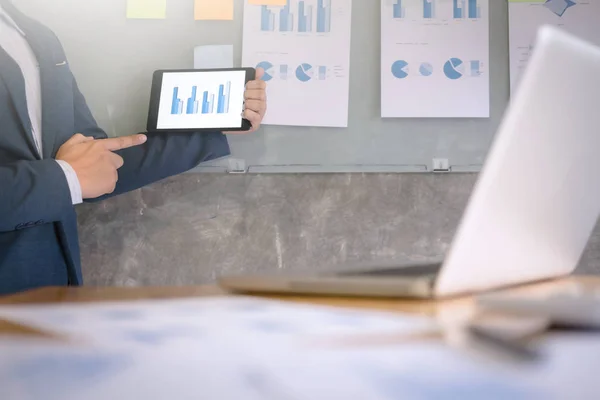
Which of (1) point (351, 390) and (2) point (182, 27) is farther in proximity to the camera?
(2) point (182, 27)

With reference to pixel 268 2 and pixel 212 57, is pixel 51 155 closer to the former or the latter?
pixel 212 57

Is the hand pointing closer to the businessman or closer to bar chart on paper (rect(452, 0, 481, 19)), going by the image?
the businessman

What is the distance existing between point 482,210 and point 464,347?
166mm

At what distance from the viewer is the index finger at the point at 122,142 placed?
1.30 meters

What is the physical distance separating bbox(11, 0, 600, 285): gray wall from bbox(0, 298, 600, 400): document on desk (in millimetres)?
1049

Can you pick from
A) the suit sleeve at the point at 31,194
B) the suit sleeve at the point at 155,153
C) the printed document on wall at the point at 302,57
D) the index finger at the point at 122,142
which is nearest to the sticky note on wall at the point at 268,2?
the printed document on wall at the point at 302,57

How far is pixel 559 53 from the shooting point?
1.62ft

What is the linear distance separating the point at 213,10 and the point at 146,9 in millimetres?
165

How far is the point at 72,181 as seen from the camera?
1.16m

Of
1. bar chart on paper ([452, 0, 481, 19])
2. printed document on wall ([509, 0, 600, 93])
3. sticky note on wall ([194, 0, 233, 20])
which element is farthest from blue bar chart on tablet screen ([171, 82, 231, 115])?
printed document on wall ([509, 0, 600, 93])

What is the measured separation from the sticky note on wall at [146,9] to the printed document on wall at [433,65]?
0.55m

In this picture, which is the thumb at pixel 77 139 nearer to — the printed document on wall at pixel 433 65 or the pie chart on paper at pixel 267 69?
the pie chart on paper at pixel 267 69

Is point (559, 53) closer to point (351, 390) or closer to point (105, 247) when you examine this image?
point (351, 390)

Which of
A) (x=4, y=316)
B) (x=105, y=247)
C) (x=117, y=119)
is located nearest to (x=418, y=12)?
(x=117, y=119)
